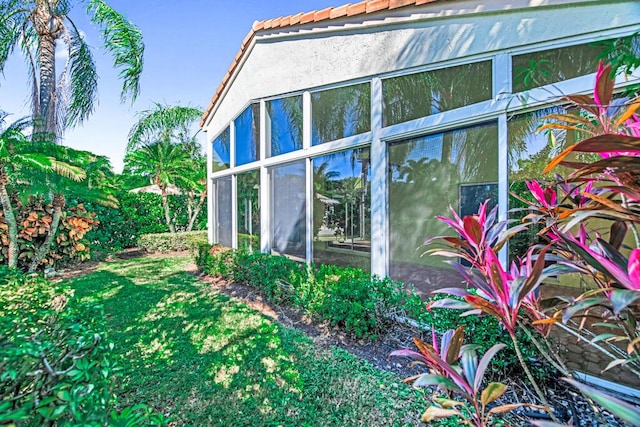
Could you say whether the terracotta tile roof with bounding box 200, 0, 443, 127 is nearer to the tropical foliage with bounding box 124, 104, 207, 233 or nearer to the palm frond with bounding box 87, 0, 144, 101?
the palm frond with bounding box 87, 0, 144, 101

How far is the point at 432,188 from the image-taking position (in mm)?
4750

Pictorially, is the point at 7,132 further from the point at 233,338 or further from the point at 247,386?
the point at 247,386

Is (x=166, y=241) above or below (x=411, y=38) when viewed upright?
below

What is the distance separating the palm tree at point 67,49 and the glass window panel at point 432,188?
14080mm

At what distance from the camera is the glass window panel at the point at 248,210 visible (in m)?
8.31

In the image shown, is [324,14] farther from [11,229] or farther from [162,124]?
[162,124]

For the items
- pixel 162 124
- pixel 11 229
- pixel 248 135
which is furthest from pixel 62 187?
pixel 162 124

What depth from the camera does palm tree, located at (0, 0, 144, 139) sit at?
12.0 m

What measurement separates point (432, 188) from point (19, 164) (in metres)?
8.88

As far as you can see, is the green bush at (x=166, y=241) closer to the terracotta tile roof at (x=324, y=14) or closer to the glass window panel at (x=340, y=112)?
the terracotta tile roof at (x=324, y=14)

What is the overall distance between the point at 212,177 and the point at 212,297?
5.51 m

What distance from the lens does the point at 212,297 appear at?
7078 mm

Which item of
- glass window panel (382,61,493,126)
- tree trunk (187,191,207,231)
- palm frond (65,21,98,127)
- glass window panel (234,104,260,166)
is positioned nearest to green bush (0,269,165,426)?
glass window panel (382,61,493,126)

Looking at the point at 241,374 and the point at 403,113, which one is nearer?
the point at 241,374
